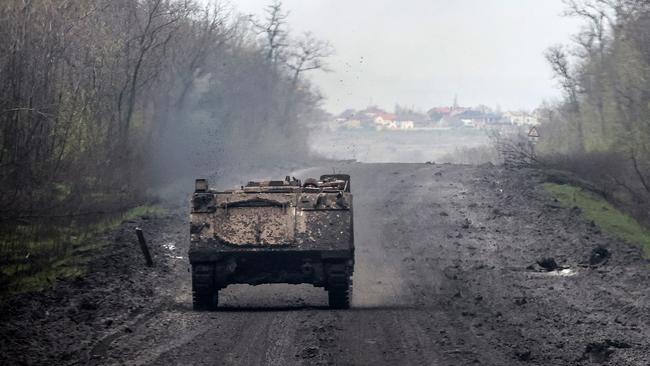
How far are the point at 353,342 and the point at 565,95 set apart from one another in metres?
49.1

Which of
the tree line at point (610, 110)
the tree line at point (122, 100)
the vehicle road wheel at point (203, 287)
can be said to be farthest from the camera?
the tree line at point (610, 110)

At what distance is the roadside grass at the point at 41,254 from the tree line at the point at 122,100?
397 mm

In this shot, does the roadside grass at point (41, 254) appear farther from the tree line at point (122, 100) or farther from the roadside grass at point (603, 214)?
the roadside grass at point (603, 214)

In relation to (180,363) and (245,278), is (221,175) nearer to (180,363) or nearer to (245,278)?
(245,278)

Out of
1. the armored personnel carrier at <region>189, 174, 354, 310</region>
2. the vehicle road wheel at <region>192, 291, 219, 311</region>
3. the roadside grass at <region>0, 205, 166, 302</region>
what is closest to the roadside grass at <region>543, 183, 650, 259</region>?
the armored personnel carrier at <region>189, 174, 354, 310</region>

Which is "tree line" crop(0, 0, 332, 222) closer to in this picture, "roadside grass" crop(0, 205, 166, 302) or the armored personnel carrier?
"roadside grass" crop(0, 205, 166, 302)

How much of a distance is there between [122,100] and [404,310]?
24287 millimetres

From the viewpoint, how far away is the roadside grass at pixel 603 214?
25000 millimetres

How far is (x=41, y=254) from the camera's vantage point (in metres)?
19.5

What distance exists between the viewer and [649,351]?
12.8m

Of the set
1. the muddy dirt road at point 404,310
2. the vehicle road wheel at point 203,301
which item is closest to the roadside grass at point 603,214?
the muddy dirt road at point 404,310

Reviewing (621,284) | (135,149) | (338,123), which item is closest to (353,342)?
(621,284)

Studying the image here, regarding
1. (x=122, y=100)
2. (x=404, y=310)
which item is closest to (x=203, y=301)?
(x=404, y=310)

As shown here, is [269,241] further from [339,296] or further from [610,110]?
[610,110]
